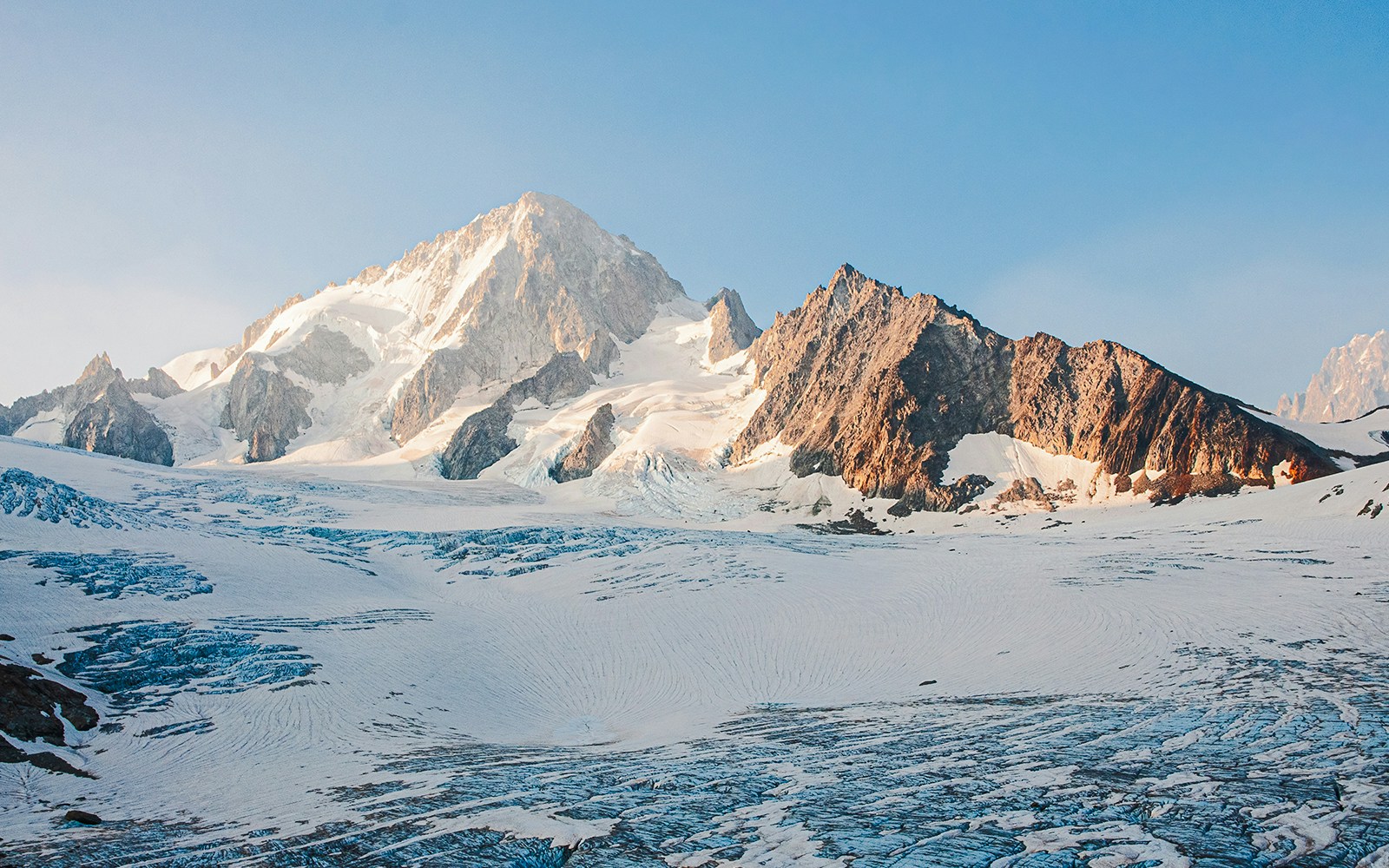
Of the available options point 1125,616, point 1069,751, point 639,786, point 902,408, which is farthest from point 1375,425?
point 639,786

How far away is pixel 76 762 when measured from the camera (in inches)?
1012

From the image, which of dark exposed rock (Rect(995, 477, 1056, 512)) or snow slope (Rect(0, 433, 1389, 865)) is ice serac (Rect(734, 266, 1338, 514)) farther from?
snow slope (Rect(0, 433, 1389, 865))

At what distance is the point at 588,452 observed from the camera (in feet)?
479

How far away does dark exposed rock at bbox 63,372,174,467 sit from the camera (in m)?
170

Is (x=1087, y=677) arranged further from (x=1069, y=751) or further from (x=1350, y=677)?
(x=1069, y=751)

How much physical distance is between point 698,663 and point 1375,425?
120 metres

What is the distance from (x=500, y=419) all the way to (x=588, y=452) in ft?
110

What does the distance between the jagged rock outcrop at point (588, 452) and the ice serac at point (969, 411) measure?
80.9ft

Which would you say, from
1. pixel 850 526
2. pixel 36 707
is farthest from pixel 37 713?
pixel 850 526

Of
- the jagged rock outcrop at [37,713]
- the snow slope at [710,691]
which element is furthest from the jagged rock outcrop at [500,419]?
the jagged rock outcrop at [37,713]

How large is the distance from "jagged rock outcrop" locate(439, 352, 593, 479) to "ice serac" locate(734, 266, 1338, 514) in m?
51.7

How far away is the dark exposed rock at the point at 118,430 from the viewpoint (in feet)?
558

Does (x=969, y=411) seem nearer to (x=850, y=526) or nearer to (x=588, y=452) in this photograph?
(x=850, y=526)

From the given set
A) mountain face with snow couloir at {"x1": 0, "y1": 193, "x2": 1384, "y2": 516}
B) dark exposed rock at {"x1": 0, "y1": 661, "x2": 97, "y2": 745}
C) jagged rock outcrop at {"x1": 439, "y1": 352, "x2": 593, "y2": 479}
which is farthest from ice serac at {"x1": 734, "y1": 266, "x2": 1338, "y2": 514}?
dark exposed rock at {"x1": 0, "y1": 661, "x2": 97, "y2": 745}
